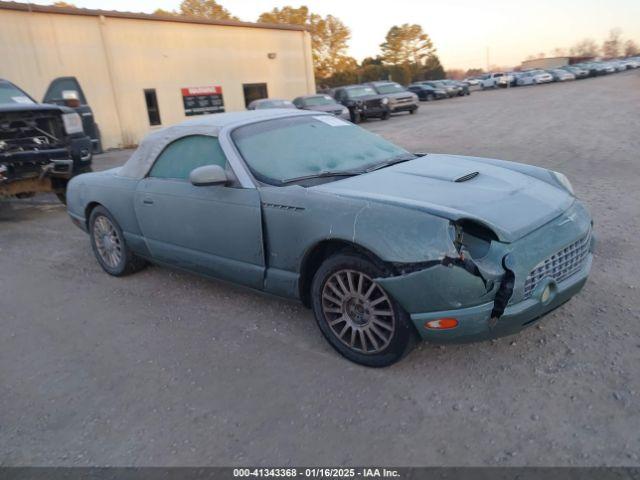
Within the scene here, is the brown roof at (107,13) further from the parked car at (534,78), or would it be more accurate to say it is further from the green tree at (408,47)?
the green tree at (408,47)

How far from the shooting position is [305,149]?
3768 millimetres

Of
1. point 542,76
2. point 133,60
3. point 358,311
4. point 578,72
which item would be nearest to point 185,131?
point 358,311

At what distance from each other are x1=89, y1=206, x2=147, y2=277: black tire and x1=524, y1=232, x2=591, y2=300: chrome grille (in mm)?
3525

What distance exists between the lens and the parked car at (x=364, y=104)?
2070 cm

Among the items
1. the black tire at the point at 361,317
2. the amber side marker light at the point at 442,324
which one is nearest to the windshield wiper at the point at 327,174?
the black tire at the point at 361,317

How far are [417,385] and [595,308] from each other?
1512 mm

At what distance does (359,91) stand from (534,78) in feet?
97.4

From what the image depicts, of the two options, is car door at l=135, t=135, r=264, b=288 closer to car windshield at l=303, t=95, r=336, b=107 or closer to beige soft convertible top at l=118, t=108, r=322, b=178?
beige soft convertible top at l=118, t=108, r=322, b=178

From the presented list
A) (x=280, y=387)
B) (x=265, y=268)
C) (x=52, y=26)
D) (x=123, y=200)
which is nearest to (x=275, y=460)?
(x=280, y=387)

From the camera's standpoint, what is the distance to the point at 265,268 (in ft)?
11.3

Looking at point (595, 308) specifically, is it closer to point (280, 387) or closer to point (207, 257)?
point (280, 387)

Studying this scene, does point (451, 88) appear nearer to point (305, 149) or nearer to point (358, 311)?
point (305, 149)

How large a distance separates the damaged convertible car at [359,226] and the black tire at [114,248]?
0.27 meters

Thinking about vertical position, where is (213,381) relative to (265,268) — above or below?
below
